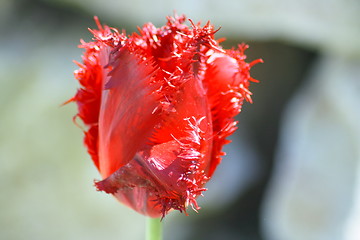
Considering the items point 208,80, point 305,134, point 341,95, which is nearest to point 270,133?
point 305,134

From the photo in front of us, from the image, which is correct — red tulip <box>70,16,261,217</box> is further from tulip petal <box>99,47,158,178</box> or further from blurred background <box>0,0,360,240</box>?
blurred background <box>0,0,360,240</box>

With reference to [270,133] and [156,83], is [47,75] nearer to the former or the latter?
[270,133]

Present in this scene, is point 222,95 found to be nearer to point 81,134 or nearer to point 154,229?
point 154,229

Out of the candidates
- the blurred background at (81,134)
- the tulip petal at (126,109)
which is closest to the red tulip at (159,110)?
the tulip petal at (126,109)

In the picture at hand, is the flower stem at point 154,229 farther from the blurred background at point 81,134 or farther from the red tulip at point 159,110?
the blurred background at point 81,134

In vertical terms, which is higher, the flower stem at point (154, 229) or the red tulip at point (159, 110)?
the red tulip at point (159, 110)

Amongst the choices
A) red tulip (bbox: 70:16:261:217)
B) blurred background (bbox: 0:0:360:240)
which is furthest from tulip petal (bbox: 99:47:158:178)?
blurred background (bbox: 0:0:360:240)

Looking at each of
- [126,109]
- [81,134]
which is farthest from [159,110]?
[81,134]
